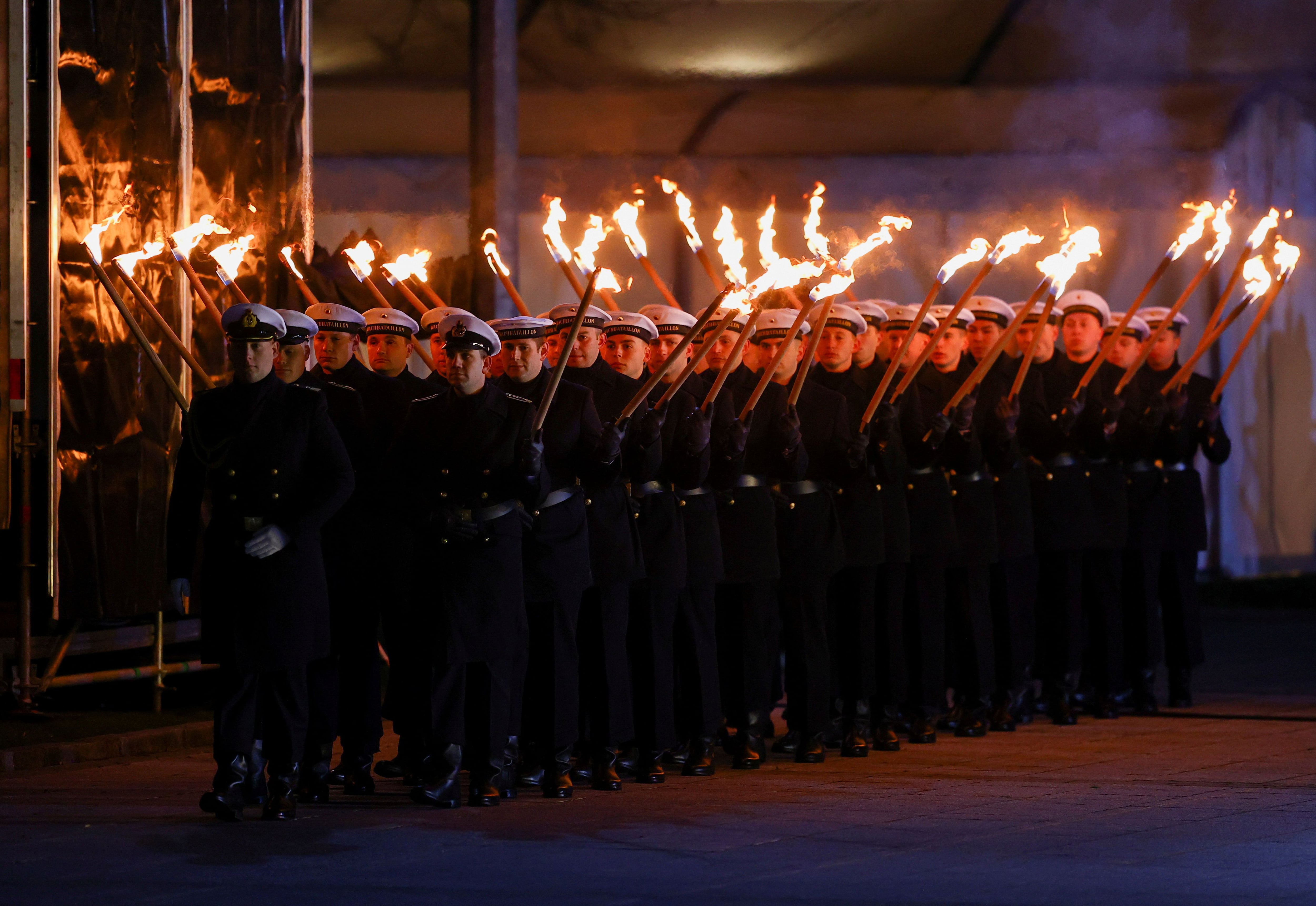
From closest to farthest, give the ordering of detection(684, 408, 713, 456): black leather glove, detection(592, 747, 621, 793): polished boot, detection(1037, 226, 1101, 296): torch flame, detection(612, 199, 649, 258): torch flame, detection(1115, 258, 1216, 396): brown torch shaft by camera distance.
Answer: detection(592, 747, 621, 793): polished boot, detection(684, 408, 713, 456): black leather glove, detection(1037, 226, 1101, 296): torch flame, detection(612, 199, 649, 258): torch flame, detection(1115, 258, 1216, 396): brown torch shaft

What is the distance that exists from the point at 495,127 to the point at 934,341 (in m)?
5.35

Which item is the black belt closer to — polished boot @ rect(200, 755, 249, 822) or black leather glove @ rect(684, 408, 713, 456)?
black leather glove @ rect(684, 408, 713, 456)

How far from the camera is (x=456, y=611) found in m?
7.09

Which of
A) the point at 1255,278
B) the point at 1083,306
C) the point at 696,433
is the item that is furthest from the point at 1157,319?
the point at 696,433

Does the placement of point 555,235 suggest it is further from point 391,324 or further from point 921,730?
point 921,730

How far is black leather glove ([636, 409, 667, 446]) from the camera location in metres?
7.53

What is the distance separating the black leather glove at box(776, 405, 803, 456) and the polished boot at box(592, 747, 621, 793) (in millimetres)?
1388

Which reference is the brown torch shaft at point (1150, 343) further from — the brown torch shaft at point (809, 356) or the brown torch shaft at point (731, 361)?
the brown torch shaft at point (731, 361)

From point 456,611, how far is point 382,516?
615 millimetres

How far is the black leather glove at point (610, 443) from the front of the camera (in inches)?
290

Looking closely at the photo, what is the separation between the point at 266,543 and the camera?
22.1 feet

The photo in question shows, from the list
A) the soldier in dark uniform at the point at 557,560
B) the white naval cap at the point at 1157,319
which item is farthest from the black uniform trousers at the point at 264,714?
the white naval cap at the point at 1157,319

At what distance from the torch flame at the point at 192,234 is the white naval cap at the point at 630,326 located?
162 centimetres

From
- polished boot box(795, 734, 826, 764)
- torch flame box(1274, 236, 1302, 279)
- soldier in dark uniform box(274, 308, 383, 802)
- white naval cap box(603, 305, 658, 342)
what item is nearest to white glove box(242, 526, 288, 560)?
soldier in dark uniform box(274, 308, 383, 802)
